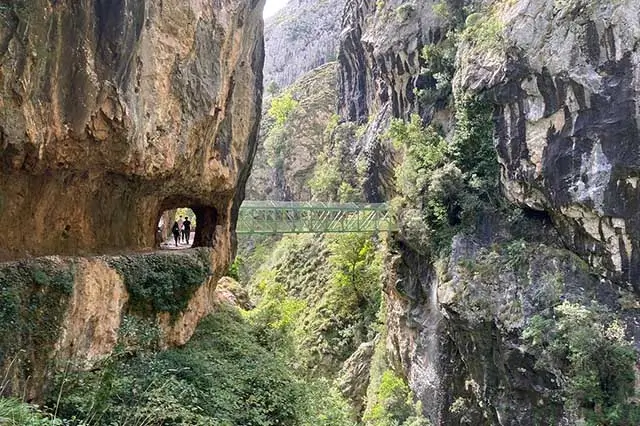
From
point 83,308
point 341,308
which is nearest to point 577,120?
point 83,308

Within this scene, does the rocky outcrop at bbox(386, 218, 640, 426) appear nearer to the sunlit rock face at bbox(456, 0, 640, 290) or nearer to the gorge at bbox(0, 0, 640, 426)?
the gorge at bbox(0, 0, 640, 426)

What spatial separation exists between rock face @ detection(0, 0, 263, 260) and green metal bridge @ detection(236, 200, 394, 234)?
7.15m

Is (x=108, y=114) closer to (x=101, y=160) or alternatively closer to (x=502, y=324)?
(x=101, y=160)

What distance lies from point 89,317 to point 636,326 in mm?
13425

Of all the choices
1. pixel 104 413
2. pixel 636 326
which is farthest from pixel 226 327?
pixel 636 326

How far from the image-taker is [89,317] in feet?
26.8

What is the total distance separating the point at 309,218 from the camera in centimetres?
2134

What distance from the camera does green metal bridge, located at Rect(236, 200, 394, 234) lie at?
19.9 meters

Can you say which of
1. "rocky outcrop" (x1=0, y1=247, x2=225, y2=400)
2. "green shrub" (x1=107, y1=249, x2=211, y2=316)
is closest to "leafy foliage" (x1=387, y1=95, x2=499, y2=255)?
"green shrub" (x1=107, y1=249, x2=211, y2=316)

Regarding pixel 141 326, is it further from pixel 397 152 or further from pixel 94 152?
pixel 397 152

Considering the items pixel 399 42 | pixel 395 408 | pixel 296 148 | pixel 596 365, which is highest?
pixel 399 42

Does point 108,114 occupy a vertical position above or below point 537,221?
above

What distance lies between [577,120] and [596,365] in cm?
707

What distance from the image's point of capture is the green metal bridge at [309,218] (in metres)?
19.9
